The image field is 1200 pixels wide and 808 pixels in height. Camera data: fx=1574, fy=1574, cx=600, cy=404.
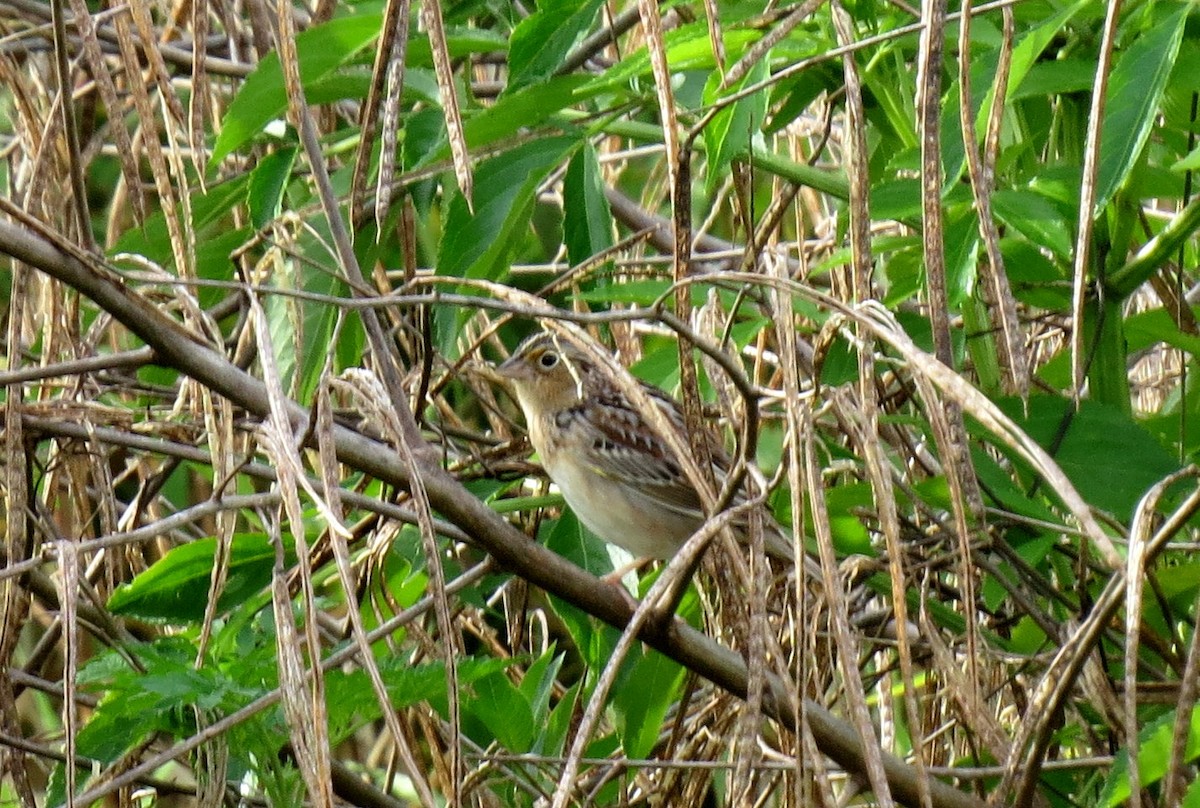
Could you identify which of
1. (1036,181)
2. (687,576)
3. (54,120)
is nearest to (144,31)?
(54,120)

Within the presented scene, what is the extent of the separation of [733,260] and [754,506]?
1985 millimetres

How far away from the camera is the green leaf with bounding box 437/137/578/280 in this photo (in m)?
2.67

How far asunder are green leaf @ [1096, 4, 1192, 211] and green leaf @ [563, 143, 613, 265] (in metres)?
0.91

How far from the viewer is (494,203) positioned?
2709 millimetres

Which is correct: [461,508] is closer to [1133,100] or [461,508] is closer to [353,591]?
[353,591]

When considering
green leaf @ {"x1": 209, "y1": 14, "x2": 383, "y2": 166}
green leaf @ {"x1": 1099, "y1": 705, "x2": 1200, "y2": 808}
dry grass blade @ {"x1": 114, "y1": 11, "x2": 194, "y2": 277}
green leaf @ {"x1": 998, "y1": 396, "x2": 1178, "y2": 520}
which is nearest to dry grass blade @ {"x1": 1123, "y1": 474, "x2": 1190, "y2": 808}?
green leaf @ {"x1": 1099, "y1": 705, "x2": 1200, "y2": 808}

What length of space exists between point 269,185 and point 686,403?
867 millimetres

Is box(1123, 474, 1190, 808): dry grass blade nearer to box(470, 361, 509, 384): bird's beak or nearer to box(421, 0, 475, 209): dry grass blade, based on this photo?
box(421, 0, 475, 209): dry grass blade

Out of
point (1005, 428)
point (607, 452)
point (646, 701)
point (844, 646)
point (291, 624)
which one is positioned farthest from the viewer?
point (607, 452)

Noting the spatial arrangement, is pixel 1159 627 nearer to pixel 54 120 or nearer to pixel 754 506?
pixel 754 506

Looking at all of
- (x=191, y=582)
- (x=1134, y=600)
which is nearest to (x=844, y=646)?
(x=1134, y=600)

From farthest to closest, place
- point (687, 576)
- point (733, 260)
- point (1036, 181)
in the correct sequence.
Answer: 1. point (733, 260)
2. point (1036, 181)
3. point (687, 576)

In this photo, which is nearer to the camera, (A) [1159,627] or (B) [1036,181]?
(B) [1036,181]

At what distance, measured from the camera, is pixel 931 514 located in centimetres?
265
